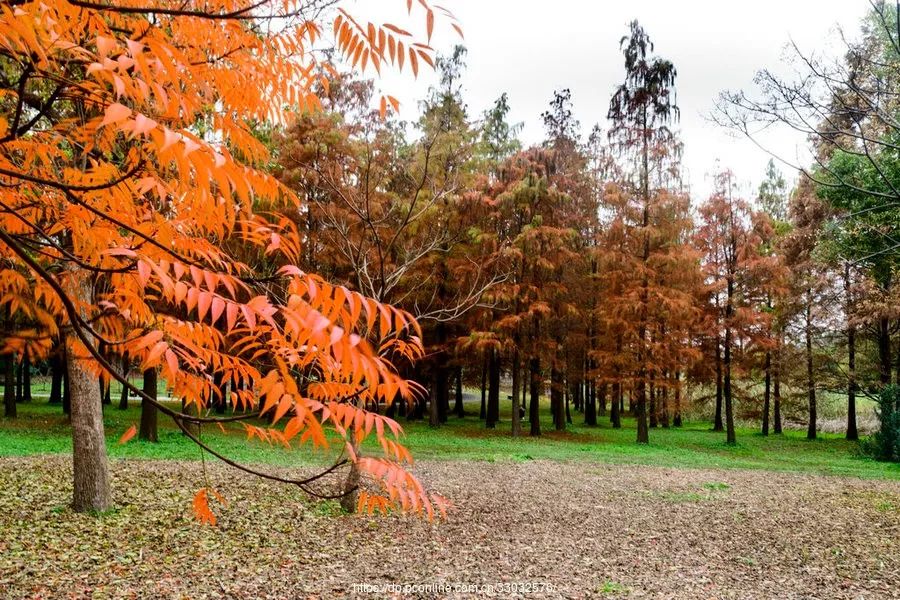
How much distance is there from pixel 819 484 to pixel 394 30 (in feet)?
44.6

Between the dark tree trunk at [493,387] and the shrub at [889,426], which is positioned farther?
the dark tree trunk at [493,387]

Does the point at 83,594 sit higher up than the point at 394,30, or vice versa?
the point at 394,30

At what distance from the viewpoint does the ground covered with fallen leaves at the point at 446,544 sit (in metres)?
5.07

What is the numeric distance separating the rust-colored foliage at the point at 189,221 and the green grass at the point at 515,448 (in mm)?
9936

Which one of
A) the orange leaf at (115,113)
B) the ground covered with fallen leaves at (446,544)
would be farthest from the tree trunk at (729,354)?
the orange leaf at (115,113)

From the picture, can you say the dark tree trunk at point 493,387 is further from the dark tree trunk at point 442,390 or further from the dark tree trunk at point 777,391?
the dark tree trunk at point 777,391

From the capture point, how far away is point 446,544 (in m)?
6.46

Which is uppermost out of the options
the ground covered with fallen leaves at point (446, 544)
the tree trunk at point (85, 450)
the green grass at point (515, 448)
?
the tree trunk at point (85, 450)

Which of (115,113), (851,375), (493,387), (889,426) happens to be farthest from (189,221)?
(851,375)

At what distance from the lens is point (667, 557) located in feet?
20.8

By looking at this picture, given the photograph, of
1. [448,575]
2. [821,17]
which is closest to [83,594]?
[448,575]

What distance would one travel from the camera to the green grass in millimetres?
12681

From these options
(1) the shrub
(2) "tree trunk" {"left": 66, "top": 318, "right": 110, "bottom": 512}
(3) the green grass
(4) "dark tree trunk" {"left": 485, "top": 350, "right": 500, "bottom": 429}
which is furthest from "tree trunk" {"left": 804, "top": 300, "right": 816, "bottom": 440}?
(2) "tree trunk" {"left": 66, "top": 318, "right": 110, "bottom": 512}

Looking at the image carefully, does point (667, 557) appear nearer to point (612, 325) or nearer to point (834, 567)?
point (834, 567)
